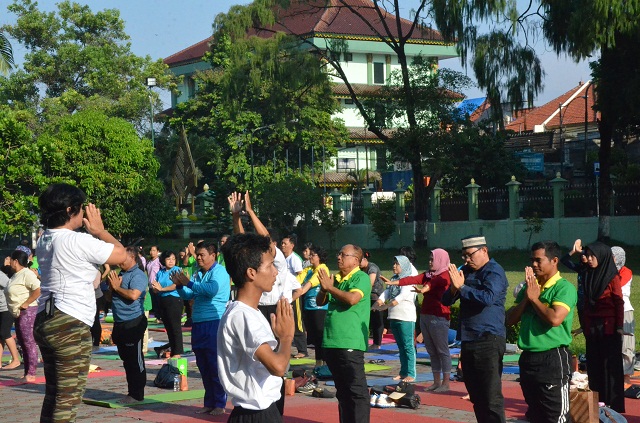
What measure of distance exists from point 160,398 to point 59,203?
17.3 ft

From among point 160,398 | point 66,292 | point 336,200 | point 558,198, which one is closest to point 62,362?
point 66,292

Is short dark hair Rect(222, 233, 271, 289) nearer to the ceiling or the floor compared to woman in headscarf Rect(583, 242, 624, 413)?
nearer to the ceiling

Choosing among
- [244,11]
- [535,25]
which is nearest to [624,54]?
[535,25]

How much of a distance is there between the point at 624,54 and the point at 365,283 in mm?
24289

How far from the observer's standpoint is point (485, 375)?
785 centimetres

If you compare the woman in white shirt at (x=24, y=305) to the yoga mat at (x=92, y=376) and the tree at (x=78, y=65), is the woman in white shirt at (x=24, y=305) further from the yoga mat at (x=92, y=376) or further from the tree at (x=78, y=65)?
the tree at (x=78, y=65)

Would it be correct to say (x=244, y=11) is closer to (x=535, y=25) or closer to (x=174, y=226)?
(x=535, y=25)

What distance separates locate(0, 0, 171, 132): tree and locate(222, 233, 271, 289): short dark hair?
53.5 m

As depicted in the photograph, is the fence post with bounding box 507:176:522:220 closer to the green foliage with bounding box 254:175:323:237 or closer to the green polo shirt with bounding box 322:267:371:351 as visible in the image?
the green foliage with bounding box 254:175:323:237

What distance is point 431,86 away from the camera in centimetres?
3766

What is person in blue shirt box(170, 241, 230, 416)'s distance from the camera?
1010cm

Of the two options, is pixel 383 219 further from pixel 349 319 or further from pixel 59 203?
pixel 59 203

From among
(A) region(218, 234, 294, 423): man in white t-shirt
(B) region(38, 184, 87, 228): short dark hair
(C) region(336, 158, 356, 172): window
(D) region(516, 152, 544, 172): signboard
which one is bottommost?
(A) region(218, 234, 294, 423): man in white t-shirt

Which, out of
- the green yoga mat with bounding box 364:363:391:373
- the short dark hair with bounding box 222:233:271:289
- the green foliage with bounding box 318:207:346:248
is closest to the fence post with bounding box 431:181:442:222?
the green foliage with bounding box 318:207:346:248
